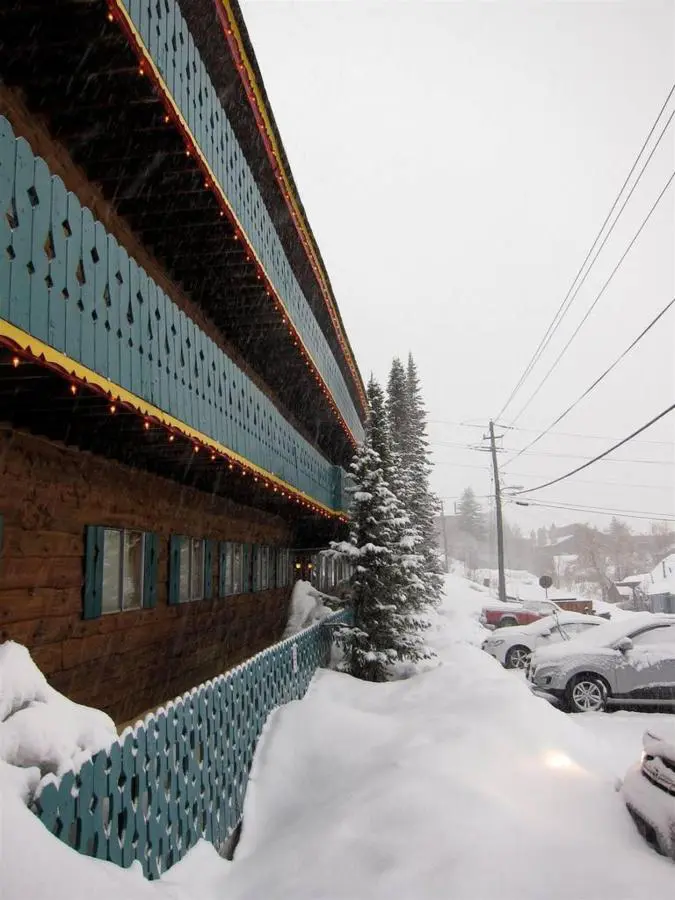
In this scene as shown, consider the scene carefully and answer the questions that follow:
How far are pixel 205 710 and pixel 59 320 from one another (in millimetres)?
3483

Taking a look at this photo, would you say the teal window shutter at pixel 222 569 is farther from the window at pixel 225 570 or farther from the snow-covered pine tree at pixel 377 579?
the snow-covered pine tree at pixel 377 579

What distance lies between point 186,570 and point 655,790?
7.85 meters

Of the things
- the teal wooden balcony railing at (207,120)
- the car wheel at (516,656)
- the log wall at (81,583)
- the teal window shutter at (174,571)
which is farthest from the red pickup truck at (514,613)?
the teal window shutter at (174,571)

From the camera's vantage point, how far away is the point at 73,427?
21.1 feet

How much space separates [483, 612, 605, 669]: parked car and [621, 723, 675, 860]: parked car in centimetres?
1142

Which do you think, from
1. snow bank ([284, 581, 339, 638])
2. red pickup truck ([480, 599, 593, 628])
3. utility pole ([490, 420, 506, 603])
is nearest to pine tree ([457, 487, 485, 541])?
utility pole ([490, 420, 506, 603])

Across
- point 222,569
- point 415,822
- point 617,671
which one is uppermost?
point 222,569

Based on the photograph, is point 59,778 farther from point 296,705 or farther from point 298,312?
point 298,312

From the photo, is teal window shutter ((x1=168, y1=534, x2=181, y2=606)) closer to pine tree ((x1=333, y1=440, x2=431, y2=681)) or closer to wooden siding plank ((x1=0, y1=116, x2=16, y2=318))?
pine tree ((x1=333, y1=440, x2=431, y2=681))

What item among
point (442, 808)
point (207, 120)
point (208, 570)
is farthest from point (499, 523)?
point (442, 808)

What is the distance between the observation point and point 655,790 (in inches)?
199

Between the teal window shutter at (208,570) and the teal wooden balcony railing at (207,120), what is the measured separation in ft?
16.3

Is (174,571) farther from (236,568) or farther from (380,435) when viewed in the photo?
(380,435)

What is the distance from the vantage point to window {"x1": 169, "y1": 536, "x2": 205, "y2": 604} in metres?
10.2
